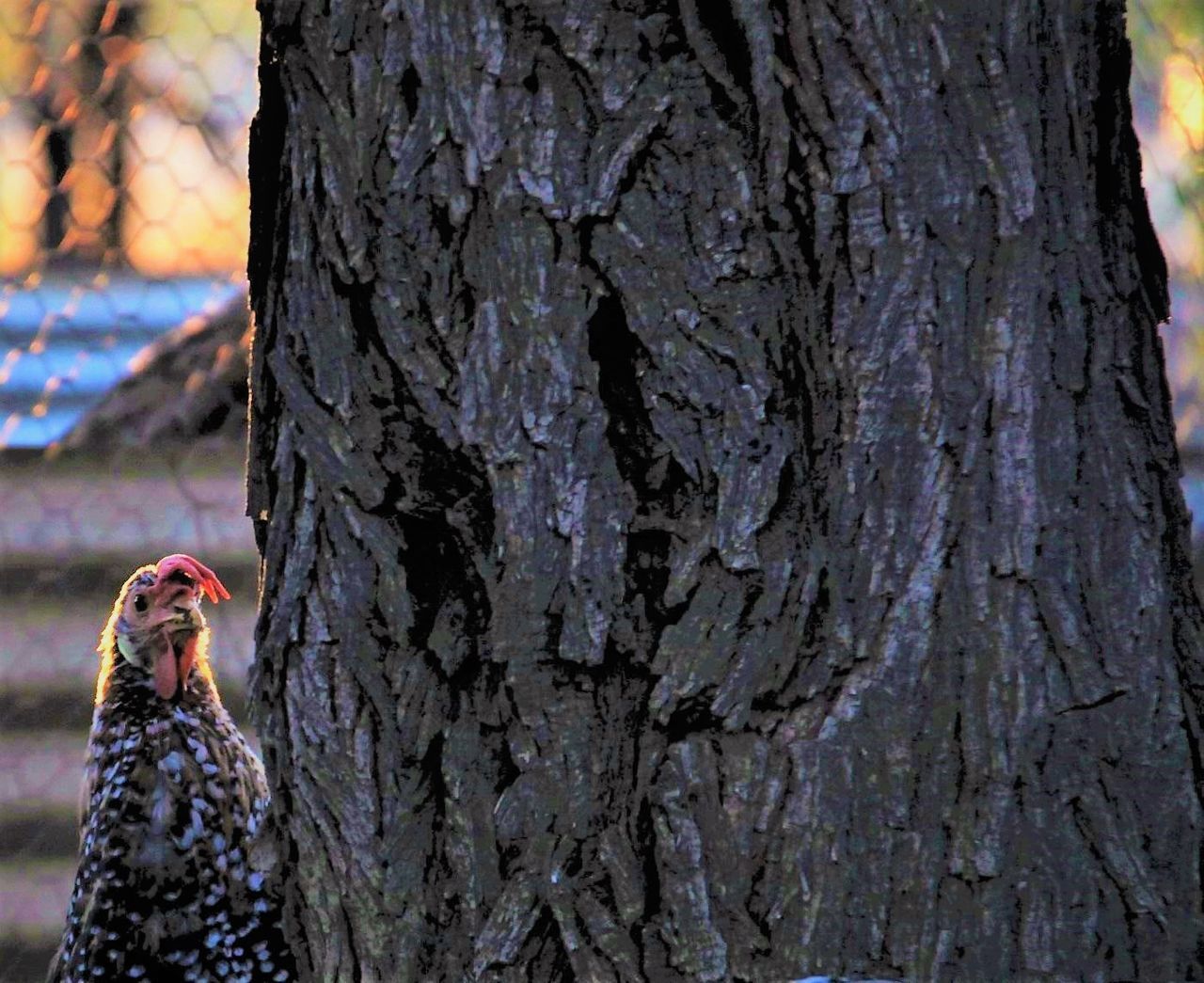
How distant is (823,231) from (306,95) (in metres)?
0.47

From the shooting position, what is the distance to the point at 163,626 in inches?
91.8

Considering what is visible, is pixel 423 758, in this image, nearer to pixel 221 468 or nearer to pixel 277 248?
pixel 277 248

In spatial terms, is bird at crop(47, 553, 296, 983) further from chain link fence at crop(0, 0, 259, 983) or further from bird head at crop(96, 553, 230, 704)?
chain link fence at crop(0, 0, 259, 983)

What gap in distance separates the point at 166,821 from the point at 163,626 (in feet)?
0.90

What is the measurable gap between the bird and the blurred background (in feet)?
3.14

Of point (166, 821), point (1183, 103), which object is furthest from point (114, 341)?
point (1183, 103)

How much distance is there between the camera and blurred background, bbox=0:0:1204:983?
10.9ft

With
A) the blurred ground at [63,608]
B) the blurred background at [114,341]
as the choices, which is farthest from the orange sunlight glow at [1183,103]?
the blurred ground at [63,608]

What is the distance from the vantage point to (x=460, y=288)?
1.39m

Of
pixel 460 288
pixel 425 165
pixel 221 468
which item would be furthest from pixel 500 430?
pixel 221 468

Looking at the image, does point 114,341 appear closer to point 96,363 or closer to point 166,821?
point 96,363

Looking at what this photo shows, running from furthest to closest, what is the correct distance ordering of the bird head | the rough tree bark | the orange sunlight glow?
1. the orange sunlight glow
2. the bird head
3. the rough tree bark

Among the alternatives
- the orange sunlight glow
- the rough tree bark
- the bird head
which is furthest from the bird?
the orange sunlight glow

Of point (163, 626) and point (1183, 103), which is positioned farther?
point (1183, 103)
